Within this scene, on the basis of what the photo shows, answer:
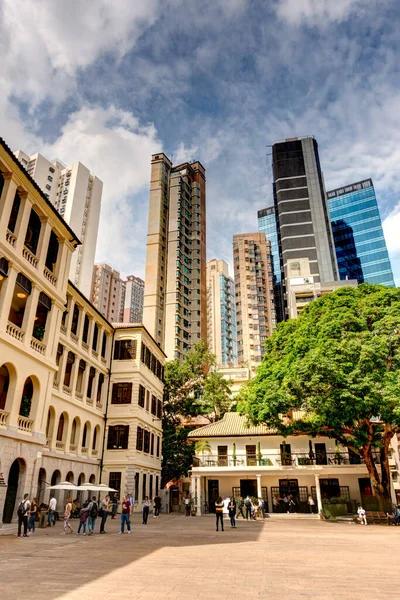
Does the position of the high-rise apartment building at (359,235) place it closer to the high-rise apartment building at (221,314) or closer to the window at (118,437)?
the high-rise apartment building at (221,314)

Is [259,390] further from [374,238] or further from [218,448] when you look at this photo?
[374,238]

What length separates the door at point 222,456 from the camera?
36094mm

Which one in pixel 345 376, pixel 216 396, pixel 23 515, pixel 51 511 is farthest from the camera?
pixel 216 396

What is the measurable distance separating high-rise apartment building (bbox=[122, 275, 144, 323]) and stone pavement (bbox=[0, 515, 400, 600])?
13013 centimetres

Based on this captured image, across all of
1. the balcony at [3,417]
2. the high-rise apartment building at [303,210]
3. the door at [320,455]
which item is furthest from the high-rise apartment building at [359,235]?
the balcony at [3,417]

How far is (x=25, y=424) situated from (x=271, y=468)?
21107mm

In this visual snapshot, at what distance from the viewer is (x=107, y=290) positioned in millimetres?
135000

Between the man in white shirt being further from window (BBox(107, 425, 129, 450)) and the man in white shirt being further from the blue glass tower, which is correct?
the blue glass tower

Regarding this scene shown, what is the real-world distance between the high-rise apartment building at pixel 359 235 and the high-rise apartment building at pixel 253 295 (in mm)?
19997

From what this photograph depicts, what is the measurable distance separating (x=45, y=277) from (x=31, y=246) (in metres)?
1.68

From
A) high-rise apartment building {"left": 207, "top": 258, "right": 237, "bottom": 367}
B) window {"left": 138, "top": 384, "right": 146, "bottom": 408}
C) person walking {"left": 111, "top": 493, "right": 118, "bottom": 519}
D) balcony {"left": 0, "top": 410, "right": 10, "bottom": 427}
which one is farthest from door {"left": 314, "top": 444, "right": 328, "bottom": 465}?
high-rise apartment building {"left": 207, "top": 258, "right": 237, "bottom": 367}

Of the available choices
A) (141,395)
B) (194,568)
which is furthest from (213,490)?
(194,568)

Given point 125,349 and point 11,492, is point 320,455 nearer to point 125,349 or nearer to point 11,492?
point 125,349

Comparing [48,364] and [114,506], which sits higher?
[48,364]
